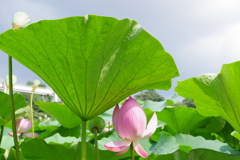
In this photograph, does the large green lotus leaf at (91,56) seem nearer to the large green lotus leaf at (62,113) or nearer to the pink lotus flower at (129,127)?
the pink lotus flower at (129,127)

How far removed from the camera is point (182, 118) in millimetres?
1131

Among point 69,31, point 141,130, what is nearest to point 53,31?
point 69,31

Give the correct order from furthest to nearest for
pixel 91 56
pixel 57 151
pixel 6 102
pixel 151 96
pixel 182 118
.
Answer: pixel 151 96, pixel 182 118, pixel 6 102, pixel 57 151, pixel 91 56

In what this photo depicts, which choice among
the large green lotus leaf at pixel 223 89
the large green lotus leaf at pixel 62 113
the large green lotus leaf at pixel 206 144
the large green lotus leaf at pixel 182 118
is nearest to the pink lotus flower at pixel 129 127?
the large green lotus leaf at pixel 223 89

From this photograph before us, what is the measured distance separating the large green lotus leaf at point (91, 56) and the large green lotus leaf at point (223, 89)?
0.16 metres

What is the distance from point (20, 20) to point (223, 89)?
1.55ft

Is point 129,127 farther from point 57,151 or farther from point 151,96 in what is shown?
point 151,96

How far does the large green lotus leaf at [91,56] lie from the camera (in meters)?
0.42

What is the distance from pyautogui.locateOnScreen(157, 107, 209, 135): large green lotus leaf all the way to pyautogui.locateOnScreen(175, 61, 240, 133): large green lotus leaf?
480 millimetres

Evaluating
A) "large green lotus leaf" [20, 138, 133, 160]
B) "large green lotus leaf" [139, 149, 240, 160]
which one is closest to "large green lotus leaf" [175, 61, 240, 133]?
"large green lotus leaf" [139, 149, 240, 160]

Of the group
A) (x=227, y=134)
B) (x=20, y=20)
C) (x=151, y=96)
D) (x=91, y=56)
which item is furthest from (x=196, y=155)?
(x=151, y=96)

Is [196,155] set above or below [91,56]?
below

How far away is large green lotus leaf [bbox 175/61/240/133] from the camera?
570mm

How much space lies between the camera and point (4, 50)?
45 cm
